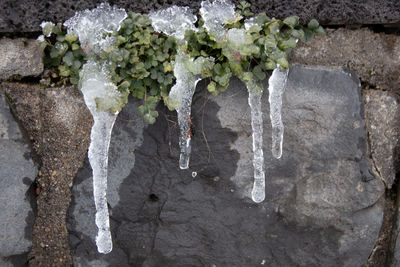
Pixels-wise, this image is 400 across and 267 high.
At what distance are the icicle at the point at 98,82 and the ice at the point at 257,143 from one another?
511mm

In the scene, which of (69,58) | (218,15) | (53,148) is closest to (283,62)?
(218,15)

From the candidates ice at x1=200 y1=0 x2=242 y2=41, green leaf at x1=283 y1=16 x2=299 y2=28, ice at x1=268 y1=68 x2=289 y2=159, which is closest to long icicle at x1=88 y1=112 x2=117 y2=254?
ice at x1=200 y1=0 x2=242 y2=41

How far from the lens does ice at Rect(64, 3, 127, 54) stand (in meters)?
1.39

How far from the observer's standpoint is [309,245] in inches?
59.8

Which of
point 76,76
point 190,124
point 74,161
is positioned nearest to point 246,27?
point 190,124

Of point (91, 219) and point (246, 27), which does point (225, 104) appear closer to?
point (246, 27)

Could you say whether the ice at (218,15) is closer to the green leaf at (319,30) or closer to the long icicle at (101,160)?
the green leaf at (319,30)

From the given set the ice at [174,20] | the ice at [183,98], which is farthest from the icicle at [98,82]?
the ice at [183,98]

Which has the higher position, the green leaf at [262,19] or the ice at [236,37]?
the green leaf at [262,19]

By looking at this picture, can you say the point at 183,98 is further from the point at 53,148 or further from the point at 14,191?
the point at 14,191

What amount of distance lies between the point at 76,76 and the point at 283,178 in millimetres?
904

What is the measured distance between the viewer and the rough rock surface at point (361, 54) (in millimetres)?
1484

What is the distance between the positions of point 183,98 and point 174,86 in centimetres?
6

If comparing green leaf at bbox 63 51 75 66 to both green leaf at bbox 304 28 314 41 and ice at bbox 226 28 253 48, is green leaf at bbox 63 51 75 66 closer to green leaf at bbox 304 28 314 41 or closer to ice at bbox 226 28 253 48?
ice at bbox 226 28 253 48
